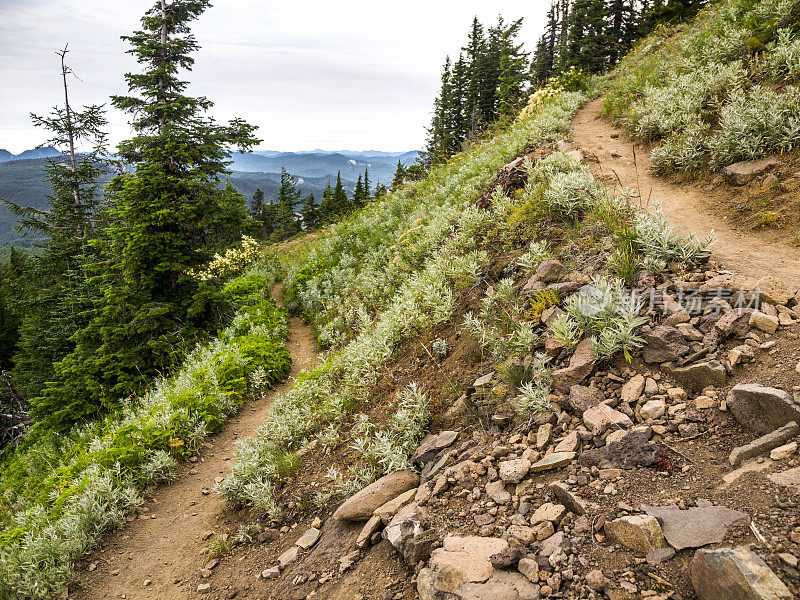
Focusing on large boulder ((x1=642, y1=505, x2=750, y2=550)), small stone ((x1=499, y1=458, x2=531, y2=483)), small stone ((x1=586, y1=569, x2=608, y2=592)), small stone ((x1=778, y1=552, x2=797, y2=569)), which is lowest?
small stone ((x1=499, y1=458, x2=531, y2=483))

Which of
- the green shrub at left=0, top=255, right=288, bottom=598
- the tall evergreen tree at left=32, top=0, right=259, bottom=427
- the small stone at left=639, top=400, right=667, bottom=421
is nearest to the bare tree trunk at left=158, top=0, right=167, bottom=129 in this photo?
the tall evergreen tree at left=32, top=0, right=259, bottom=427

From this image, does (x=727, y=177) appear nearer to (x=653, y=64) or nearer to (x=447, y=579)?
(x=447, y=579)

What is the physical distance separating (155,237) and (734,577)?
1488 centimetres

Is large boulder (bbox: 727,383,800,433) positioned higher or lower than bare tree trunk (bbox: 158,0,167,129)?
lower

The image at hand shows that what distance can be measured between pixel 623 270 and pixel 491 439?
2485mm

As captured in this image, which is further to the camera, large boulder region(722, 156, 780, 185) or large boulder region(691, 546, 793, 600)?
large boulder region(722, 156, 780, 185)

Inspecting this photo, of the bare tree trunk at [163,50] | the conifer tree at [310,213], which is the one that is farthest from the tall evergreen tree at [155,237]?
the conifer tree at [310,213]

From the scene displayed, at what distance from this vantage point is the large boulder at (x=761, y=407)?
2.62m

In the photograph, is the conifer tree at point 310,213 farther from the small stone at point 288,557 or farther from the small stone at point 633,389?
the small stone at point 633,389

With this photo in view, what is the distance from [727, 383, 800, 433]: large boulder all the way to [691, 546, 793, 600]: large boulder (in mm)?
1130

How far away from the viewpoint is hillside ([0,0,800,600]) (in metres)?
2.57

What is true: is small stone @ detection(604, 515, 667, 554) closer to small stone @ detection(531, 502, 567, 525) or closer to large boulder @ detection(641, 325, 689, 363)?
small stone @ detection(531, 502, 567, 525)

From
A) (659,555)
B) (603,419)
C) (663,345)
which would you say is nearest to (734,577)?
(659,555)

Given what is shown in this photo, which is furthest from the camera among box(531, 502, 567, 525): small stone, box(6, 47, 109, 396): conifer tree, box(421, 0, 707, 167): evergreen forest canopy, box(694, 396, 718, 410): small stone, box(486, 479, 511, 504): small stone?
box(421, 0, 707, 167): evergreen forest canopy
